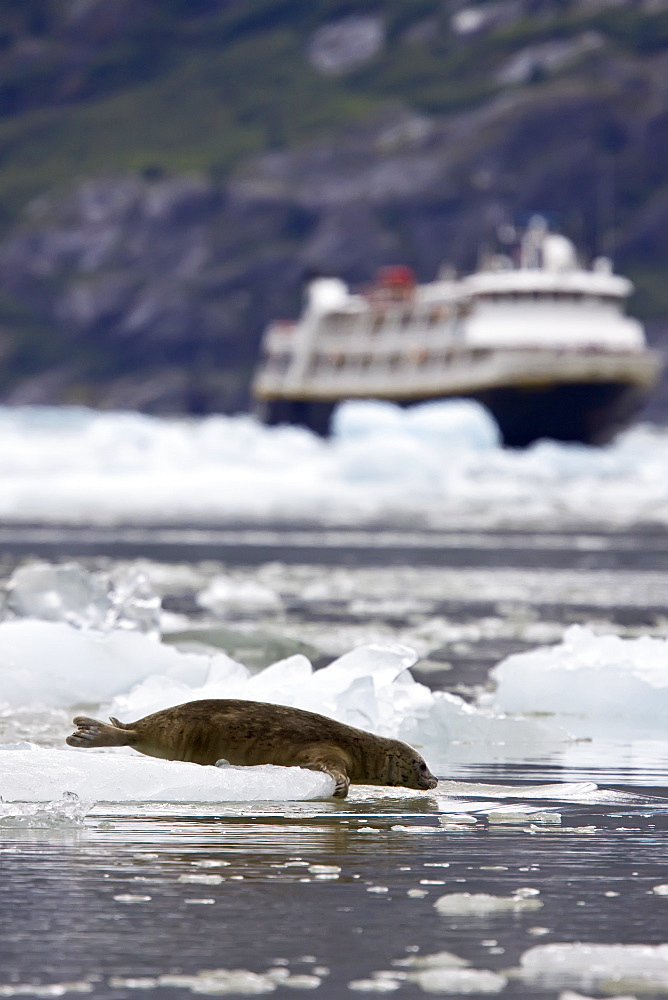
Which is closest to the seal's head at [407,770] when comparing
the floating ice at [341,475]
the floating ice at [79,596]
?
the floating ice at [79,596]

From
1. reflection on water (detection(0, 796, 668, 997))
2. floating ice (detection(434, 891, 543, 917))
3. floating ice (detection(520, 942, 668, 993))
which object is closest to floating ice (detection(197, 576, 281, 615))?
reflection on water (detection(0, 796, 668, 997))

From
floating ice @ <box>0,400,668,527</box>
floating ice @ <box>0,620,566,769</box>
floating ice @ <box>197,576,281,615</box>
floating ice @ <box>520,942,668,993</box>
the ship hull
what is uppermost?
the ship hull

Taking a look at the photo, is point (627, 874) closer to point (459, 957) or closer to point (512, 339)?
point (459, 957)

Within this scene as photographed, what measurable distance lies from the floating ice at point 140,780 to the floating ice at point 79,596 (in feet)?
15.7

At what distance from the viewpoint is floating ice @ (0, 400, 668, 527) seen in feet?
115

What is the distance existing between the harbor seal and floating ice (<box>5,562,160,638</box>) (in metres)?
4.35

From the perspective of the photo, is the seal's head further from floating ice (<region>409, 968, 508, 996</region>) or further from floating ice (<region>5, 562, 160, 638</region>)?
floating ice (<region>5, 562, 160, 638</region>)

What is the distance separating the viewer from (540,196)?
547 feet

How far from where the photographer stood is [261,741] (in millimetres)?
6793

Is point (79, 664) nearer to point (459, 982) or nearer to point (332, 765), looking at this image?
point (332, 765)

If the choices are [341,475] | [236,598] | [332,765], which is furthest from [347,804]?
[341,475]

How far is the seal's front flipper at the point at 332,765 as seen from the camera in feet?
21.5

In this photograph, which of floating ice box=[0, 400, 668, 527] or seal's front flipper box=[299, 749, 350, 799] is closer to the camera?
seal's front flipper box=[299, 749, 350, 799]

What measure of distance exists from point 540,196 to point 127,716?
532ft
